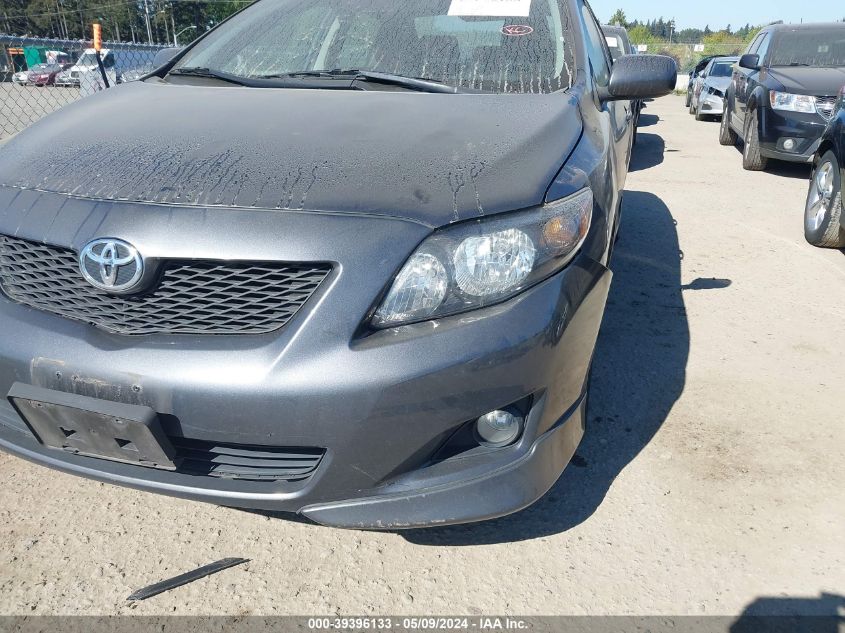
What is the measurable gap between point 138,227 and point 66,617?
1011 mm

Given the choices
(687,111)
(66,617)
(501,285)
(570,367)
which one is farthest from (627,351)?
(687,111)

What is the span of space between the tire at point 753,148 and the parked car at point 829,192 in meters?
2.42

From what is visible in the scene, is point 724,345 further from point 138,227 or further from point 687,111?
point 687,111

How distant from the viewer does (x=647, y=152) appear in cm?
859

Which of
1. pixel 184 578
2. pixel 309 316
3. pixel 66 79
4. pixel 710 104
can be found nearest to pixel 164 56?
pixel 309 316

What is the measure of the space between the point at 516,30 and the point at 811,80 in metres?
5.36

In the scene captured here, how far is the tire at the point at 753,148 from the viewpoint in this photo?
691 cm

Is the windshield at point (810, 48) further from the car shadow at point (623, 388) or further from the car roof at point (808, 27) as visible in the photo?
the car shadow at point (623, 388)

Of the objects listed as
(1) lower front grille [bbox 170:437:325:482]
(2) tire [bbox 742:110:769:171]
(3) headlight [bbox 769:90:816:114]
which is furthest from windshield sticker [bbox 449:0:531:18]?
(2) tire [bbox 742:110:769:171]

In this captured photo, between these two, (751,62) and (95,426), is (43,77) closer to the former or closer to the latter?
(751,62)

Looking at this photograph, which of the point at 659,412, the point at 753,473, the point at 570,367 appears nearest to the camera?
the point at 570,367

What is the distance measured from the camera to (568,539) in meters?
1.89

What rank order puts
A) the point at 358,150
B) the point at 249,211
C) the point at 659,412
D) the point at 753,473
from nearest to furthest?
the point at 249,211 < the point at 358,150 < the point at 753,473 < the point at 659,412

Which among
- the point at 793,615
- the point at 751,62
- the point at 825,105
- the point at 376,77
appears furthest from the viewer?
the point at 751,62
